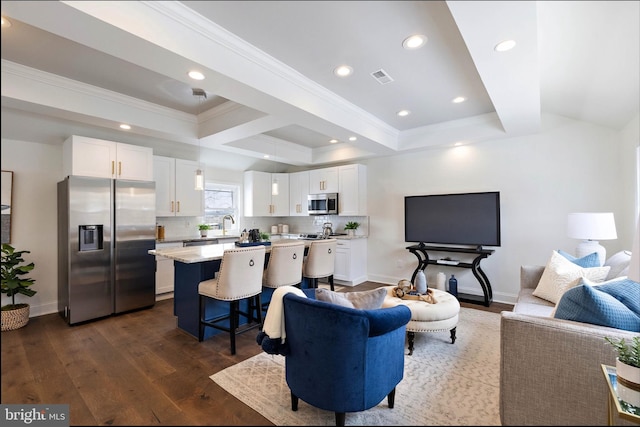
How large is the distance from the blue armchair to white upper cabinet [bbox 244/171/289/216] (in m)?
4.44

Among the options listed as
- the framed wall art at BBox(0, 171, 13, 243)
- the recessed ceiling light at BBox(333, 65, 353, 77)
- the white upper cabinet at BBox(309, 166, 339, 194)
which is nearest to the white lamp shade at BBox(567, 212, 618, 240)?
the recessed ceiling light at BBox(333, 65, 353, 77)

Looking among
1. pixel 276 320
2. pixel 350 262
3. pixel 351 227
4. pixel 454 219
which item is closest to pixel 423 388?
pixel 276 320

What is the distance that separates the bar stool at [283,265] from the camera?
3.29 m

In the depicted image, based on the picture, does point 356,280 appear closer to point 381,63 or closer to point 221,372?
point 221,372

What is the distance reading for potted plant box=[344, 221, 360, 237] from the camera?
19.2 feet

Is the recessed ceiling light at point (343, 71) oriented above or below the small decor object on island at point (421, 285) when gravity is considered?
above

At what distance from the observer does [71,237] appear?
3.58 m

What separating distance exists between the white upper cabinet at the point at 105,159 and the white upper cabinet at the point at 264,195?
85.4 inches

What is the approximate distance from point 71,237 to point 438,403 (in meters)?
4.07

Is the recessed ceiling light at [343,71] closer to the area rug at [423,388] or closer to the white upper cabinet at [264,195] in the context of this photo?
the area rug at [423,388]

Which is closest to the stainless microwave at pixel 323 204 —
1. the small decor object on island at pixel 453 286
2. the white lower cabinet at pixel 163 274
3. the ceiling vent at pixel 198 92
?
the small decor object on island at pixel 453 286

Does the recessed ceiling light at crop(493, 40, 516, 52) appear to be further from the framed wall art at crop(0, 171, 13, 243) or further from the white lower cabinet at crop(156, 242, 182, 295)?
the framed wall art at crop(0, 171, 13, 243)

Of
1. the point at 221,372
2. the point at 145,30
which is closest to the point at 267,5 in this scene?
the point at 145,30

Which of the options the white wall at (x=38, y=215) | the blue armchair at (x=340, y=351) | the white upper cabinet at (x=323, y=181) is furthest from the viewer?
the white upper cabinet at (x=323, y=181)
